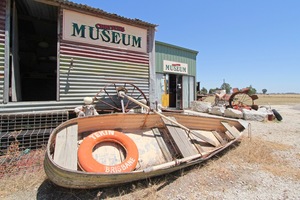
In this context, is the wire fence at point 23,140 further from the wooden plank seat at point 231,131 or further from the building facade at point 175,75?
the building facade at point 175,75

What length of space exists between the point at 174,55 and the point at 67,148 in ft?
32.1

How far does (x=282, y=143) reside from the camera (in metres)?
5.38

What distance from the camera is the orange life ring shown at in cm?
267

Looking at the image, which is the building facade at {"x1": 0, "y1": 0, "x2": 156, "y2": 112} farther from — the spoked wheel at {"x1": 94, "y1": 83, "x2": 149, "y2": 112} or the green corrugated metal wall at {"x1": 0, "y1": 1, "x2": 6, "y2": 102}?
the spoked wheel at {"x1": 94, "y1": 83, "x2": 149, "y2": 112}

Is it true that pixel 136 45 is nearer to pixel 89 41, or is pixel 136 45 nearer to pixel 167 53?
pixel 89 41

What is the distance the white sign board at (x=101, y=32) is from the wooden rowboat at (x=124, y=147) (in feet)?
9.26

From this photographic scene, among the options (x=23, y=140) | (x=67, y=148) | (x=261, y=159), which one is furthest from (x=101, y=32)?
(x=261, y=159)

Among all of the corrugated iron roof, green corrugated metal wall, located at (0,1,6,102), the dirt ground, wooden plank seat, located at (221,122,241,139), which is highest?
the corrugated iron roof

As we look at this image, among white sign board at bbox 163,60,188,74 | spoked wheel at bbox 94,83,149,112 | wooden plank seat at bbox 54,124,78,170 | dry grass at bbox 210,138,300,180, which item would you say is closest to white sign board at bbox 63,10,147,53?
spoked wheel at bbox 94,83,149,112

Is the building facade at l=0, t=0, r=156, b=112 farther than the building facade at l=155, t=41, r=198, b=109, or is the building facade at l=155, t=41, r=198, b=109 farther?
the building facade at l=155, t=41, r=198, b=109

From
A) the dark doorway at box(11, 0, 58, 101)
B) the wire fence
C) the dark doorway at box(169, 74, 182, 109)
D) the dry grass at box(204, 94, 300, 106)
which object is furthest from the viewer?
the dry grass at box(204, 94, 300, 106)

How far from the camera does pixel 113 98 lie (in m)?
5.70

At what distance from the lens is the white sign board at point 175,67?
1102 cm

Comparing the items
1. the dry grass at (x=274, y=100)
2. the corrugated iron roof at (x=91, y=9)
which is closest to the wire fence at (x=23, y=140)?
the corrugated iron roof at (x=91, y=9)
